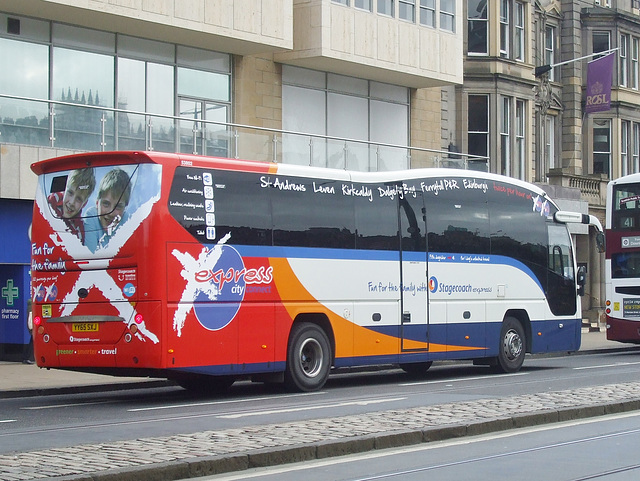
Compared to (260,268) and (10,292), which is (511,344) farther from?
(10,292)

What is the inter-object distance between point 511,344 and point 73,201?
9.66 m

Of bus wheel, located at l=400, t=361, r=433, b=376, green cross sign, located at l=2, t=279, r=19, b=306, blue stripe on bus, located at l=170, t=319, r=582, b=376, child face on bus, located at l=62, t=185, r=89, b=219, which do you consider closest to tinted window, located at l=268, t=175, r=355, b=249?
blue stripe on bus, located at l=170, t=319, r=582, b=376

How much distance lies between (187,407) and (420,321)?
5.95m

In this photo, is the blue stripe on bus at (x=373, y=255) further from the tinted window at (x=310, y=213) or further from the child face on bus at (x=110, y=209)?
the child face on bus at (x=110, y=209)

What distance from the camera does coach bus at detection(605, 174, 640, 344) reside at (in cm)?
2927

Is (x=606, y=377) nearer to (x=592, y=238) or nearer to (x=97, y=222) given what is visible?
(x=97, y=222)

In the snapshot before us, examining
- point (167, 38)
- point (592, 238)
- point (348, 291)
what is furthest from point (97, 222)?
point (592, 238)

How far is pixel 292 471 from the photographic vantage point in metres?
9.59

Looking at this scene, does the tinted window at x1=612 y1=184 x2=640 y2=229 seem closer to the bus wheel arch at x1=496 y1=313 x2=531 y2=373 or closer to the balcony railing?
the balcony railing


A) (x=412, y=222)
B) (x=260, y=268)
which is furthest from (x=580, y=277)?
(x=260, y=268)

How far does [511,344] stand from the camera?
73.4 feet

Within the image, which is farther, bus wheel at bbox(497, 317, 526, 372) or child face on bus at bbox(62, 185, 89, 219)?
bus wheel at bbox(497, 317, 526, 372)

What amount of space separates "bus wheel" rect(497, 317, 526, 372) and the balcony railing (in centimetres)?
764

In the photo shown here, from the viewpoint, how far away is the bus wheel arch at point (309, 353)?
1761cm
